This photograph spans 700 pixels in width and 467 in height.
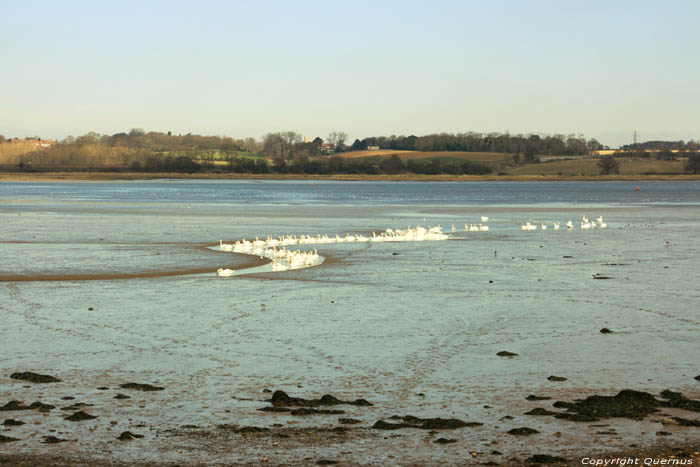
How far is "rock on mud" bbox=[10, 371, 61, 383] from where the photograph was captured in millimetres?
11703

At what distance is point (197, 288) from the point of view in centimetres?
2080

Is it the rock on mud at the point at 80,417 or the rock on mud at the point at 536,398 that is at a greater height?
the rock on mud at the point at 80,417

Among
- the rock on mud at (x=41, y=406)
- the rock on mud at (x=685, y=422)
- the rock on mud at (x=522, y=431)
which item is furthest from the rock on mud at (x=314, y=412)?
the rock on mud at (x=685, y=422)

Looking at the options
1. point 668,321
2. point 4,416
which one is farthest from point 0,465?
point 668,321

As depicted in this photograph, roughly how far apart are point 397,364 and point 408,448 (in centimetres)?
391

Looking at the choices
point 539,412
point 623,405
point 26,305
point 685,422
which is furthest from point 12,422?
point 26,305

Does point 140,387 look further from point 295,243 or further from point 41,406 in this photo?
point 295,243

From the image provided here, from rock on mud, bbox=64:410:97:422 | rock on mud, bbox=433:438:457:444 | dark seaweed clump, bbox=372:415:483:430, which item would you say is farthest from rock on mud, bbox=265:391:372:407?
rock on mud, bbox=64:410:97:422

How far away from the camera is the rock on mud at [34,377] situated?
11.7 metres

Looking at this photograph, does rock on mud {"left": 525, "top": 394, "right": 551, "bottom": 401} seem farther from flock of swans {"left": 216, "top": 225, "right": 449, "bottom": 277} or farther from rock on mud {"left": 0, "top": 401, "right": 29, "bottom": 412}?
flock of swans {"left": 216, "top": 225, "right": 449, "bottom": 277}

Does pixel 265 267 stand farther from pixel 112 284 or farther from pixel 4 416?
pixel 4 416

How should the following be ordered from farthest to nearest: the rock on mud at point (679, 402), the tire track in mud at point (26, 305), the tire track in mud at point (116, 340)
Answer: the tire track in mud at point (26, 305) → the tire track in mud at point (116, 340) → the rock on mud at point (679, 402)

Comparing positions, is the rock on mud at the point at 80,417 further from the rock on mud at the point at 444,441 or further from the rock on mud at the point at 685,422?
the rock on mud at the point at 685,422

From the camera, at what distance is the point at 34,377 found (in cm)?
1180
